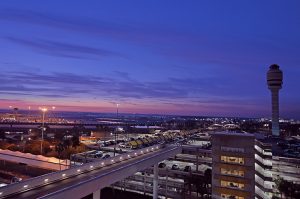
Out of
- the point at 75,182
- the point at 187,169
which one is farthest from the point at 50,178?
the point at 187,169

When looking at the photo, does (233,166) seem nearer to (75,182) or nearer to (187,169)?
(187,169)

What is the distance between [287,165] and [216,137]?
1131 centimetres

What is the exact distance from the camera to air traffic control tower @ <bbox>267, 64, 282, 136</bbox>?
10600 centimetres

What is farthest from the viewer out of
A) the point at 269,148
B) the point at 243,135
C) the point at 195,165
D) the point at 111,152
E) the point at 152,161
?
the point at 111,152

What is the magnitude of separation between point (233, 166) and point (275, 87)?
75088 millimetres

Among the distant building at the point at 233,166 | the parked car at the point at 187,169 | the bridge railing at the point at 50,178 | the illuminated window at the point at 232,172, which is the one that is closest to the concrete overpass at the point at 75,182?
the bridge railing at the point at 50,178

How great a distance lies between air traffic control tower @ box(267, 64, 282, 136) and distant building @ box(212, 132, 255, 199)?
2766 inches

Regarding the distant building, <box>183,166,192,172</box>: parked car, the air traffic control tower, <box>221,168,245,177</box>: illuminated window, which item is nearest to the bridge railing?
the distant building

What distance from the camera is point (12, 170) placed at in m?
55.6

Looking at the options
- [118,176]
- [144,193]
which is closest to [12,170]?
[144,193]

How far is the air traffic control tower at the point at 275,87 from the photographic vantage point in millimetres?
106000

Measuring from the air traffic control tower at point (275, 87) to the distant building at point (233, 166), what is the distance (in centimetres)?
7026

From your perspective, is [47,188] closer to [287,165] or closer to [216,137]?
[216,137]

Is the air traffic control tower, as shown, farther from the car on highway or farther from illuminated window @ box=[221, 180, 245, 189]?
illuminated window @ box=[221, 180, 245, 189]
